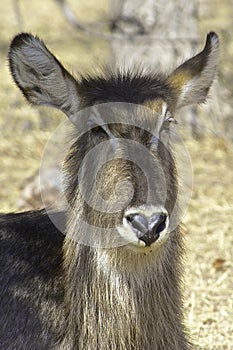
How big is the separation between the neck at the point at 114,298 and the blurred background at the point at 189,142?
1310 millimetres

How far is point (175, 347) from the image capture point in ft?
16.6

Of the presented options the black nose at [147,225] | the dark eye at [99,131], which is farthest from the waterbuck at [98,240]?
the black nose at [147,225]

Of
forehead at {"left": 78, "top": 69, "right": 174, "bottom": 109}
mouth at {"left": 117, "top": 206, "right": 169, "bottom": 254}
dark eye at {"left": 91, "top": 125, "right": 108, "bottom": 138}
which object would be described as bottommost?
mouth at {"left": 117, "top": 206, "right": 169, "bottom": 254}

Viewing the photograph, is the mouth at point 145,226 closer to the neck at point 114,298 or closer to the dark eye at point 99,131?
the neck at point 114,298

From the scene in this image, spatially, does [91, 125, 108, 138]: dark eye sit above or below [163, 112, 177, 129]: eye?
below

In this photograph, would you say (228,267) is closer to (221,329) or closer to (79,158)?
(221,329)

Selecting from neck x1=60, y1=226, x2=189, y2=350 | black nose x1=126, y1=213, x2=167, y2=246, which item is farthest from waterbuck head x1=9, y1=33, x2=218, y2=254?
neck x1=60, y1=226, x2=189, y2=350

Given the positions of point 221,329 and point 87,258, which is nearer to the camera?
point 87,258

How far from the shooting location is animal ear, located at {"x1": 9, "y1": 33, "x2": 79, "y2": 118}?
4.89m

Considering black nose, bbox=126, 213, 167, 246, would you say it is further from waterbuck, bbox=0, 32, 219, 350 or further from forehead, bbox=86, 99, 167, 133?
forehead, bbox=86, 99, 167, 133

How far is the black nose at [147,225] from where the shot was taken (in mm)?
4262

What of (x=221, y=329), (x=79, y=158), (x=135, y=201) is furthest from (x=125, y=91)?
(x=221, y=329)

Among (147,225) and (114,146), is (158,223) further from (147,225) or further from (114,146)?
(114,146)

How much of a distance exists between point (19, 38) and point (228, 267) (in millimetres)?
3233
